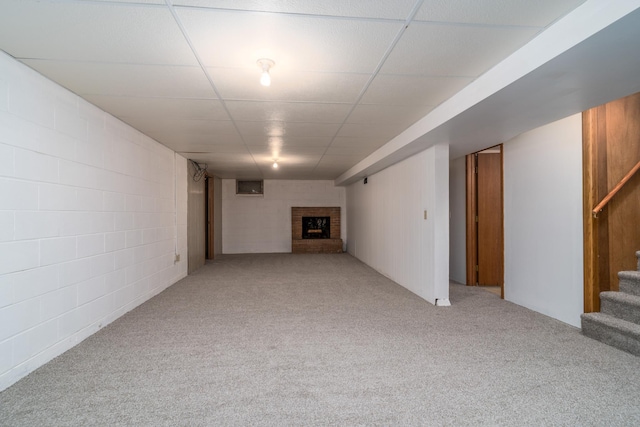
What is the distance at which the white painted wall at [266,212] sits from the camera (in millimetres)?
9500

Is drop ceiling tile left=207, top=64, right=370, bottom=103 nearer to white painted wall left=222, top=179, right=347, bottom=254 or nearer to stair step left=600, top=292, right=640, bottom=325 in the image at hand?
stair step left=600, top=292, right=640, bottom=325

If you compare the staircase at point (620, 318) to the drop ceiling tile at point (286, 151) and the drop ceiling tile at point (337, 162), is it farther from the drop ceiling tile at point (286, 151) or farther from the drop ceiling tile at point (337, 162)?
the drop ceiling tile at point (337, 162)

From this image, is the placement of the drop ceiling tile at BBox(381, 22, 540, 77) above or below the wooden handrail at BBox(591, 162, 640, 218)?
above

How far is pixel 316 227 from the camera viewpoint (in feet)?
32.7

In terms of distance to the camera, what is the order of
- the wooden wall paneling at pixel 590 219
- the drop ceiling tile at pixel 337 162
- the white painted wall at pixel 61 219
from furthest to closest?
the drop ceiling tile at pixel 337 162 → the wooden wall paneling at pixel 590 219 → the white painted wall at pixel 61 219

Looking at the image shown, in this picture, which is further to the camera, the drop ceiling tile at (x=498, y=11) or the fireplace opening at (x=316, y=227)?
the fireplace opening at (x=316, y=227)

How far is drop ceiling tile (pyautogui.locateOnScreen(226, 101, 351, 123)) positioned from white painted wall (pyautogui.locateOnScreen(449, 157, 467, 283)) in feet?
8.98

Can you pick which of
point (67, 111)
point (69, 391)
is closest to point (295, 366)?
point (69, 391)

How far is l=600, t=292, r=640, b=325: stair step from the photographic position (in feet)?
8.93

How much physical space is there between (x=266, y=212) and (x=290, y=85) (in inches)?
282

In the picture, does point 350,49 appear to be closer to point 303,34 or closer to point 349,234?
point 303,34

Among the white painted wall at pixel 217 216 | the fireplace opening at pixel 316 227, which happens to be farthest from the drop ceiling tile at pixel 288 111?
the fireplace opening at pixel 316 227

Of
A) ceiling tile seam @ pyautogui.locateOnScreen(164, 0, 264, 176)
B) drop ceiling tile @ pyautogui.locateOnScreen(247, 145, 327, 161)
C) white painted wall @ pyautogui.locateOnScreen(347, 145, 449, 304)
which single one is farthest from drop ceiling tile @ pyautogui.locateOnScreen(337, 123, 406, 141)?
ceiling tile seam @ pyautogui.locateOnScreen(164, 0, 264, 176)

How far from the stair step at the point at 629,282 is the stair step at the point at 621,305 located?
1.8 inches
